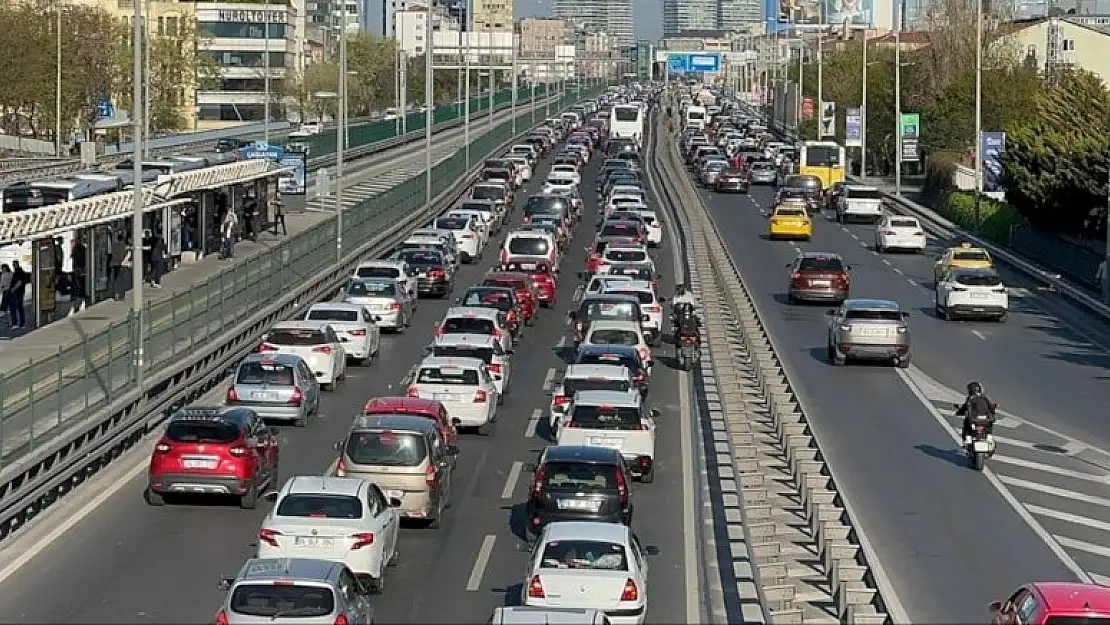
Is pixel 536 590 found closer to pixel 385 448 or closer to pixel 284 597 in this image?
pixel 284 597

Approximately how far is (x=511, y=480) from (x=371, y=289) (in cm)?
1769

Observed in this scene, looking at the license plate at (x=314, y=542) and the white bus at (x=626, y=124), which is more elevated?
the white bus at (x=626, y=124)

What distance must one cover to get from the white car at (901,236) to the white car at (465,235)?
1373cm

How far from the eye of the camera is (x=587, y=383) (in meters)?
31.7

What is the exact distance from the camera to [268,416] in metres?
31.9

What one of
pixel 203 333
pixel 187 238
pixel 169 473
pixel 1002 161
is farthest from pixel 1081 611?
pixel 1002 161

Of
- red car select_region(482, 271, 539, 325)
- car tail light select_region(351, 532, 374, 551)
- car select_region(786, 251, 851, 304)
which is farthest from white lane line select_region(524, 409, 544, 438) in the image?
car select_region(786, 251, 851, 304)

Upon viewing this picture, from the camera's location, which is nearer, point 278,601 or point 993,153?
point 278,601

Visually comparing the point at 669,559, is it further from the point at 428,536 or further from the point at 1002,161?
the point at 1002,161

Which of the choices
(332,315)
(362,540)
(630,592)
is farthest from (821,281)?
(630,592)

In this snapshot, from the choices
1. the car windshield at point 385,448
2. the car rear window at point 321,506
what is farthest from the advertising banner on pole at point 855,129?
the car rear window at point 321,506

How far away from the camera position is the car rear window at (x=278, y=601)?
1669 cm

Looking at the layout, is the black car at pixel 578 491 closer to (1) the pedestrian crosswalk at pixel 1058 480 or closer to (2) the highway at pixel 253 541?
(2) the highway at pixel 253 541

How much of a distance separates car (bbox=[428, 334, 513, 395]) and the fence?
4.59 m
